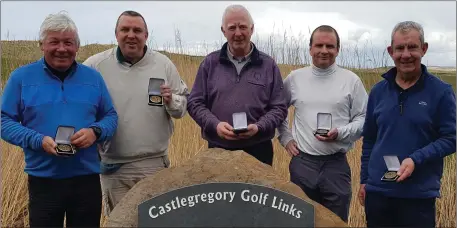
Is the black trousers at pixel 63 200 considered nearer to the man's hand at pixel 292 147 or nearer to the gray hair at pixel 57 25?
the gray hair at pixel 57 25

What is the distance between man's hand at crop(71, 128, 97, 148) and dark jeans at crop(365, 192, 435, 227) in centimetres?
171

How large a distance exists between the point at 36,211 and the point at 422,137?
7.59 ft

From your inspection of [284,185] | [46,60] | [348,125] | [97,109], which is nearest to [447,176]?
[348,125]

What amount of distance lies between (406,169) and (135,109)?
175cm

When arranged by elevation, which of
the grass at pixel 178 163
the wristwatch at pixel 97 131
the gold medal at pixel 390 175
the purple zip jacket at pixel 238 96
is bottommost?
the grass at pixel 178 163

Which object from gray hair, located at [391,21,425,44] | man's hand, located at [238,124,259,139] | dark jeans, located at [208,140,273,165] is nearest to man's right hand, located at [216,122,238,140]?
man's hand, located at [238,124,259,139]

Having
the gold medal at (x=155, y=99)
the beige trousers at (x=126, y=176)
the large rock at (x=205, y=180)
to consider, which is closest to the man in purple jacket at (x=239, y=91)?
the gold medal at (x=155, y=99)

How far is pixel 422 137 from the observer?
116 inches

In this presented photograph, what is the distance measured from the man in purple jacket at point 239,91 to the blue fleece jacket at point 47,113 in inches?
28.3

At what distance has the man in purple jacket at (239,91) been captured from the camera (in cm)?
346

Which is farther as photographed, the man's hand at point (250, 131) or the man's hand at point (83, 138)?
the man's hand at point (250, 131)

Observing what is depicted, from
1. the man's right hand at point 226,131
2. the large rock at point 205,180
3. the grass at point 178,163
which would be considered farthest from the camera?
the grass at point 178,163

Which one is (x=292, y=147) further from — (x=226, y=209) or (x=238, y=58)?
(x=226, y=209)

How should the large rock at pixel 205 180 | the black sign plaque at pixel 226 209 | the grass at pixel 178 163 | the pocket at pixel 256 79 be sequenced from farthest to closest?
the grass at pixel 178 163 → the pocket at pixel 256 79 → the large rock at pixel 205 180 → the black sign plaque at pixel 226 209
